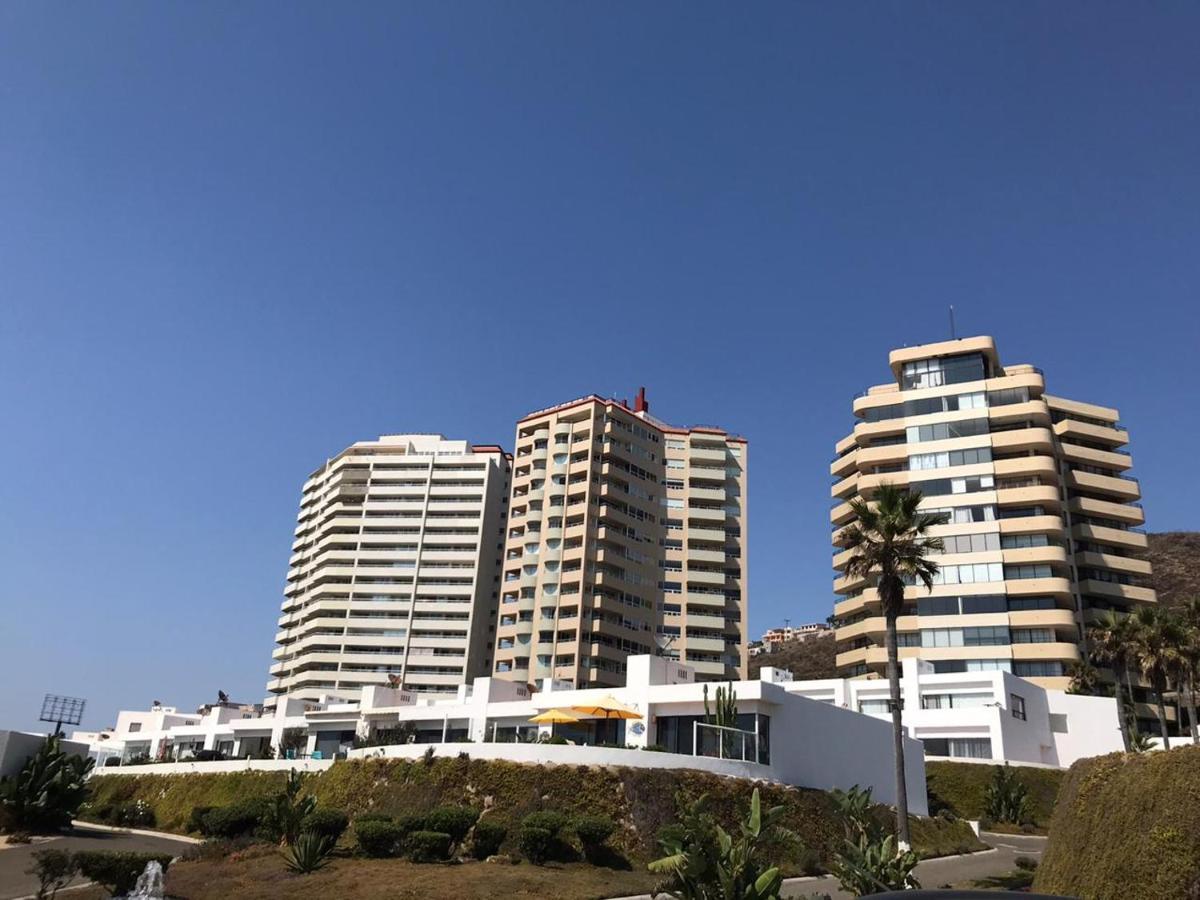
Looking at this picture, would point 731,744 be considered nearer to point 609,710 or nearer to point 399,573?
point 609,710

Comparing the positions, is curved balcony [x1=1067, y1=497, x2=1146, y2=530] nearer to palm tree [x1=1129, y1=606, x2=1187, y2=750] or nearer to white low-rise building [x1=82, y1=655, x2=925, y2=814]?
palm tree [x1=1129, y1=606, x2=1187, y2=750]

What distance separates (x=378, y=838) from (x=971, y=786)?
4105cm

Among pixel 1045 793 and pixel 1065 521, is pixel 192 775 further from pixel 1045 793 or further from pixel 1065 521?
pixel 1065 521

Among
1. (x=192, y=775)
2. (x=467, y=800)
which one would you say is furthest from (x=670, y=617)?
(x=467, y=800)

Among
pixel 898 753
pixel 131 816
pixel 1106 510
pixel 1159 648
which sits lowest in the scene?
pixel 131 816

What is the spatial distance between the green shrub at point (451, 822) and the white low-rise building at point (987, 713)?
1258 inches

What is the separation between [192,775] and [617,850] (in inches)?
1441

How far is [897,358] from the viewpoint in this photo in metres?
99.2

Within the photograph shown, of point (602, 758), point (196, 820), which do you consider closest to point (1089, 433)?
Answer: point (602, 758)

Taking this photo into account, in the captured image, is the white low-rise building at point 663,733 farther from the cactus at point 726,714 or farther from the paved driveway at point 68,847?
the paved driveway at point 68,847

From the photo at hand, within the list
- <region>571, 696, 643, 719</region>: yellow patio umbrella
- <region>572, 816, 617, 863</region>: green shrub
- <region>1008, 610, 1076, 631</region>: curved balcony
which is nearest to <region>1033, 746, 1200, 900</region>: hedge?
<region>572, 816, 617, 863</region>: green shrub

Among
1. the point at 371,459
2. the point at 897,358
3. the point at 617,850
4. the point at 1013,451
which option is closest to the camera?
the point at 617,850

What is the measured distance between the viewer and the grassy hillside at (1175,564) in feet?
486

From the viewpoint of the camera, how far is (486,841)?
32.5 metres
